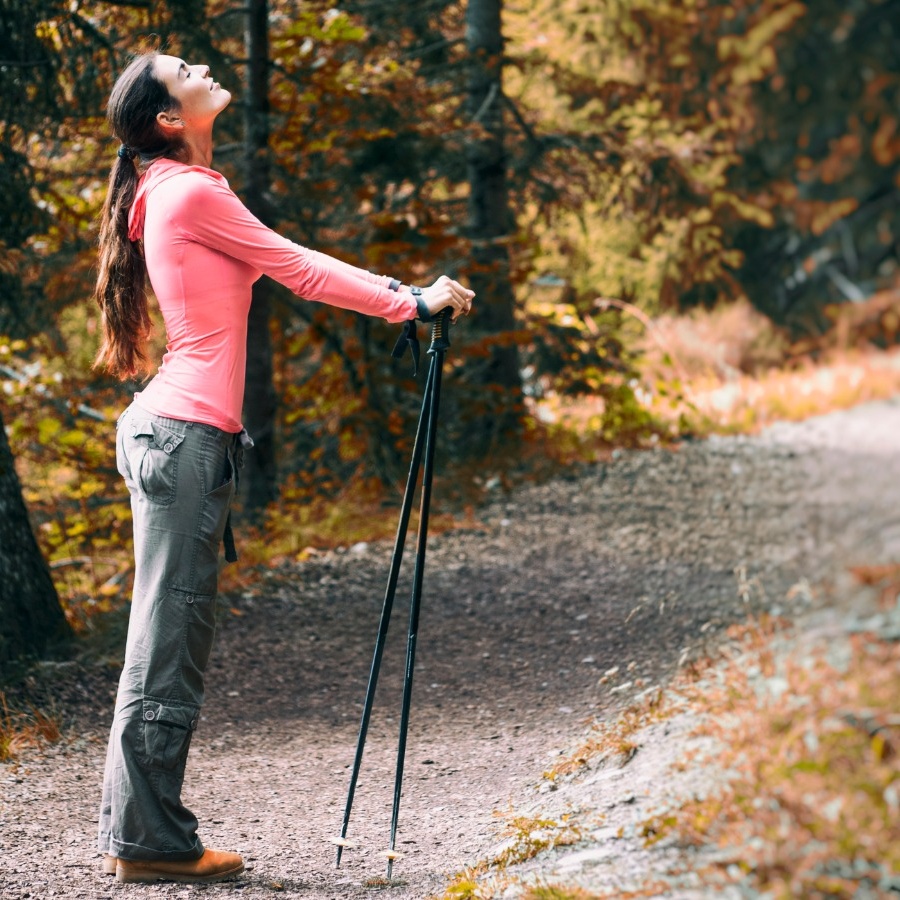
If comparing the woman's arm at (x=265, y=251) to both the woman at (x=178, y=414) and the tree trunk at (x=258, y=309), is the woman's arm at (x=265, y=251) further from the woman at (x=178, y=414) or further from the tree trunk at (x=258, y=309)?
the tree trunk at (x=258, y=309)

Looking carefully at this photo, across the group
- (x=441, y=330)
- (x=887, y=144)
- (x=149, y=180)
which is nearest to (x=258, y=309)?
(x=149, y=180)

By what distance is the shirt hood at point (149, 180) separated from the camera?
9.21 feet

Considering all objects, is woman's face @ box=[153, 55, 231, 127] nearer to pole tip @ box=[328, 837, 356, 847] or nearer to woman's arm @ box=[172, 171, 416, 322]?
woman's arm @ box=[172, 171, 416, 322]

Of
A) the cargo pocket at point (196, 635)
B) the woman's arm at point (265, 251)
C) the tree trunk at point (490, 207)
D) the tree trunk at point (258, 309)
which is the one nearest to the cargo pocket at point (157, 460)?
the cargo pocket at point (196, 635)

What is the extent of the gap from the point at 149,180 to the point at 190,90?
0.26 meters

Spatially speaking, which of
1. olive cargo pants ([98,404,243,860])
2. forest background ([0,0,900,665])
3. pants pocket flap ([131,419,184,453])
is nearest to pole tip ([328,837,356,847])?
olive cargo pants ([98,404,243,860])

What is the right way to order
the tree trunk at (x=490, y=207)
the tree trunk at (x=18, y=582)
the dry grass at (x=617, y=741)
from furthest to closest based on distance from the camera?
the tree trunk at (x=490, y=207)
the tree trunk at (x=18, y=582)
the dry grass at (x=617, y=741)

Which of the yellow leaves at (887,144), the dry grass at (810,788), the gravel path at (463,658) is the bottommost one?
the gravel path at (463,658)

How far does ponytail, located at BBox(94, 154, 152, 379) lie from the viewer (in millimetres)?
2961

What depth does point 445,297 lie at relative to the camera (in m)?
2.81

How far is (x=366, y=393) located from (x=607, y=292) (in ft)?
18.8

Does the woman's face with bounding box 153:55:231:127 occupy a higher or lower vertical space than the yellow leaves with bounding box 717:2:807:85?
lower

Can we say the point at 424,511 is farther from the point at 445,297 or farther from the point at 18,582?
the point at 18,582

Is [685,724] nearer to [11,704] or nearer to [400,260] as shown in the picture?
[11,704]
